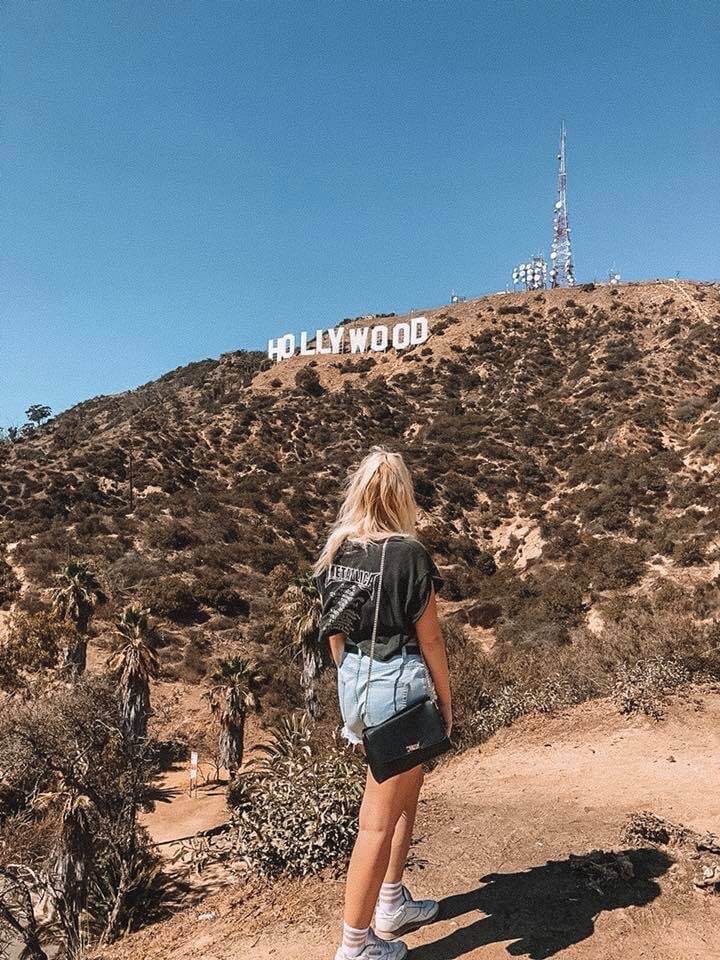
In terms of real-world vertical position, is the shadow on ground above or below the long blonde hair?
below

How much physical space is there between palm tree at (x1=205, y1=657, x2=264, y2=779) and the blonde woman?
19.6 metres

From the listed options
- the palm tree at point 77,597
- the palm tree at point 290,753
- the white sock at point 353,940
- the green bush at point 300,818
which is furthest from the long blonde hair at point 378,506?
the palm tree at point 77,597

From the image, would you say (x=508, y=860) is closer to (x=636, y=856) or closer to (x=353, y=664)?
(x=636, y=856)

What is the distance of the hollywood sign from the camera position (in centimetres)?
6384

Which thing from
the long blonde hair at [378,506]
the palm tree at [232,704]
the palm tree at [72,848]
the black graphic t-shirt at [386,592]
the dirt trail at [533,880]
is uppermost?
the long blonde hair at [378,506]

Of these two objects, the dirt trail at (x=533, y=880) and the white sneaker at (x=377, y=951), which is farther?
the dirt trail at (x=533, y=880)

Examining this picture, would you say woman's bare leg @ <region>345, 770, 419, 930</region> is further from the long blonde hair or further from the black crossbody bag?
the long blonde hair

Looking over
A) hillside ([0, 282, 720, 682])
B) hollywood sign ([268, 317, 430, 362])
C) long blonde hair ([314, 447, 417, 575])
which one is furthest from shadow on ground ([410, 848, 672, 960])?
hollywood sign ([268, 317, 430, 362])

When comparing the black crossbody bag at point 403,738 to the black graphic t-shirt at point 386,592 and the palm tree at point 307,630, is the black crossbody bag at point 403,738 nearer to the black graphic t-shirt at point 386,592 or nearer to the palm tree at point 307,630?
the black graphic t-shirt at point 386,592

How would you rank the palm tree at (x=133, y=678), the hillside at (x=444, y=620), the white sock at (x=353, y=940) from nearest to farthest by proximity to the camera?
the white sock at (x=353, y=940) → the hillside at (x=444, y=620) → the palm tree at (x=133, y=678)

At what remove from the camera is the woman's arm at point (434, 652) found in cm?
304

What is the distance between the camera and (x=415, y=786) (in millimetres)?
3299

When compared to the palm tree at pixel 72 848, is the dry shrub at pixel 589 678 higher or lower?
higher

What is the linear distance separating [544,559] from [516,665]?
2210 cm
